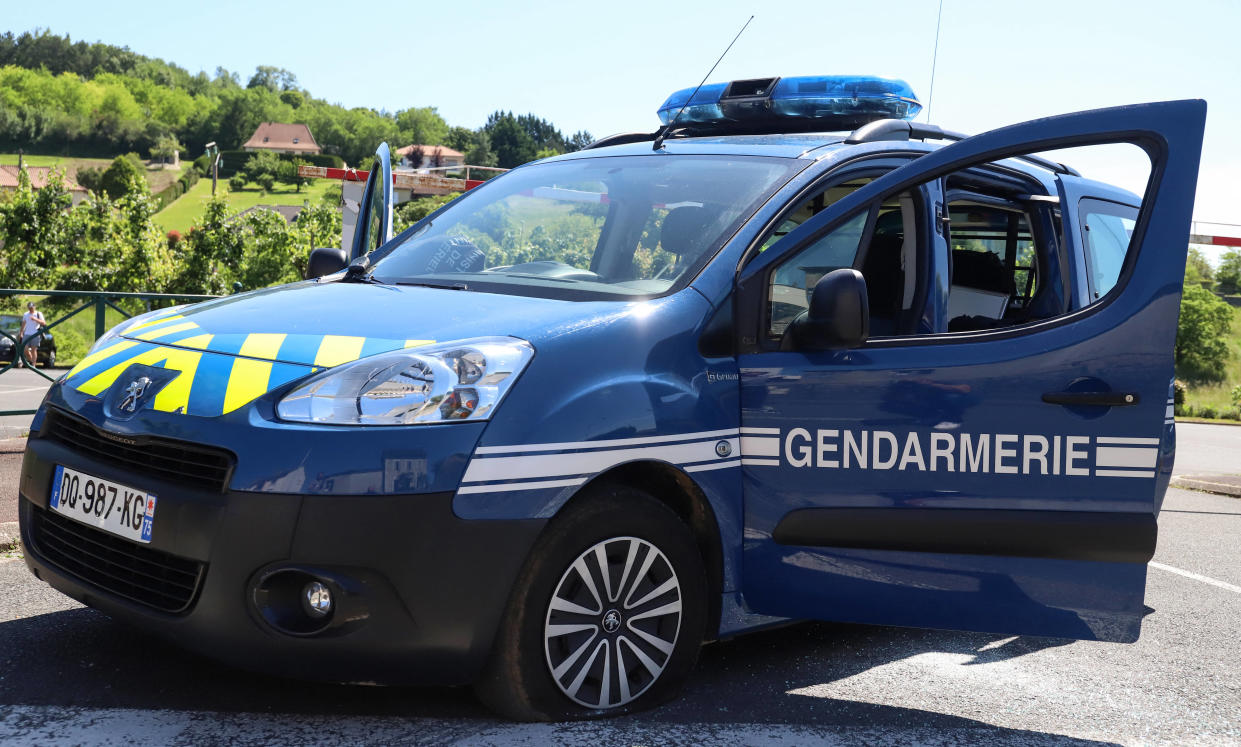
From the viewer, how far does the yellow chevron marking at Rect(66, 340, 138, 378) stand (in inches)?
134

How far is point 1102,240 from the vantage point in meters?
4.97

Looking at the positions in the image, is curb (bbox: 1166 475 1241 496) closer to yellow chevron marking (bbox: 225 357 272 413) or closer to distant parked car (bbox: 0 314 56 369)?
distant parked car (bbox: 0 314 56 369)

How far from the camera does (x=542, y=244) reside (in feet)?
13.1

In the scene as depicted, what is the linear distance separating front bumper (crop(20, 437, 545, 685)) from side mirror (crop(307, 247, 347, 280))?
65.0 inches

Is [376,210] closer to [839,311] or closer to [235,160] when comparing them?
[839,311]

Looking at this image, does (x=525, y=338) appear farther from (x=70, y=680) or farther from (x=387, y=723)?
(x=70, y=680)

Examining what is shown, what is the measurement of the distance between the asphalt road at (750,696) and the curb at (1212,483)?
6968 millimetres

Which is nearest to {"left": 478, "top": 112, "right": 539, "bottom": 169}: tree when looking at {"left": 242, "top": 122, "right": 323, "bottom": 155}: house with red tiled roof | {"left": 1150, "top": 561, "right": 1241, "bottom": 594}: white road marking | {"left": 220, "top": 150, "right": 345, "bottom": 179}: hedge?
{"left": 220, "top": 150, "right": 345, "bottom": 179}: hedge

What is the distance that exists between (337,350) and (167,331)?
73 centimetres

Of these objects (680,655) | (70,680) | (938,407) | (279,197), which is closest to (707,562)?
(680,655)

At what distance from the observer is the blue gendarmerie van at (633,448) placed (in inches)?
111

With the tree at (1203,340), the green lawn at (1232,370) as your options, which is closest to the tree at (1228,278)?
the green lawn at (1232,370)

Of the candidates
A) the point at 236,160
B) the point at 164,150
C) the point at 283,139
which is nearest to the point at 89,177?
the point at 164,150

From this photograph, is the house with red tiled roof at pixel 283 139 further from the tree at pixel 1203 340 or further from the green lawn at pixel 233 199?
the tree at pixel 1203 340
